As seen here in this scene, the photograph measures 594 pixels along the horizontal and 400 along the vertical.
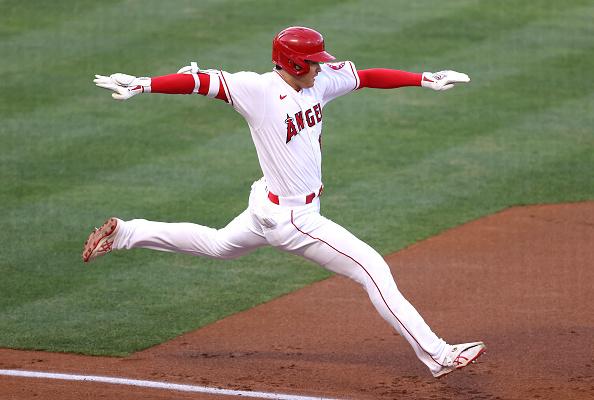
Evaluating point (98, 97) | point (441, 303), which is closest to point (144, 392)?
point (441, 303)

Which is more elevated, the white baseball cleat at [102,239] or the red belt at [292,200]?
the red belt at [292,200]

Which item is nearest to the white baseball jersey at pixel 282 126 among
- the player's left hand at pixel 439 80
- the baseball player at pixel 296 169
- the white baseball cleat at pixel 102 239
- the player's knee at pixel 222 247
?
the baseball player at pixel 296 169

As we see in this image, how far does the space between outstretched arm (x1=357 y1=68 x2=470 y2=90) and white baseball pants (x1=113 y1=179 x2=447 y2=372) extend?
0.98 metres

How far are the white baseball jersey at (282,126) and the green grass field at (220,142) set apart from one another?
1.67 m

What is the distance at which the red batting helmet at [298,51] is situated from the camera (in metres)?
7.44

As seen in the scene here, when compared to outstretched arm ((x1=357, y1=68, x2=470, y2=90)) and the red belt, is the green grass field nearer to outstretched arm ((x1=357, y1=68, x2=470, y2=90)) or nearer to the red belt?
the red belt

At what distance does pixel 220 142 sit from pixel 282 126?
201 inches

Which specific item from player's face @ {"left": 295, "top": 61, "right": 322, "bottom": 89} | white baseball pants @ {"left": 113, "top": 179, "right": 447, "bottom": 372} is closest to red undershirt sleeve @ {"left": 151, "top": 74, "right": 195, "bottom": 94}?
player's face @ {"left": 295, "top": 61, "right": 322, "bottom": 89}

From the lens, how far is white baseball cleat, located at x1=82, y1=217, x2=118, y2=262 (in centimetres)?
800

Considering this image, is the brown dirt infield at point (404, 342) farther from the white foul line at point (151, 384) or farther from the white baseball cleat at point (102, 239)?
the white baseball cleat at point (102, 239)

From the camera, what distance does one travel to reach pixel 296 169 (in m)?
7.53

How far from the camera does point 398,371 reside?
26.0 ft

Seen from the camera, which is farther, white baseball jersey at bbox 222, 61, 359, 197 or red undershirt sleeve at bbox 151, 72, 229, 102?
white baseball jersey at bbox 222, 61, 359, 197

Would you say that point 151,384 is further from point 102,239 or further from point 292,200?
point 292,200
